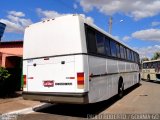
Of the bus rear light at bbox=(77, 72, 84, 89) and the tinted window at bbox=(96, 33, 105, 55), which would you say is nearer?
the bus rear light at bbox=(77, 72, 84, 89)

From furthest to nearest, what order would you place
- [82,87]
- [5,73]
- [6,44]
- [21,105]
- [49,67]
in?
1. [6,44]
2. [5,73]
3. [21,105]
4. [49,67]
5. [82,87]

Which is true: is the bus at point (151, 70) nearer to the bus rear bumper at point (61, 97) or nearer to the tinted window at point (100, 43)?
the tinted window at point (100, 43)

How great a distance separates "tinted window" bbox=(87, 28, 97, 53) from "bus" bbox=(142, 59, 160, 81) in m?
20.0

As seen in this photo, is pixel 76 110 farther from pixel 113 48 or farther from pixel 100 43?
pixel 113 48

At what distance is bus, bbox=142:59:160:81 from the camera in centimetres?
2830

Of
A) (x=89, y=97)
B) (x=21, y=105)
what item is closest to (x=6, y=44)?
(x=21, y=105)

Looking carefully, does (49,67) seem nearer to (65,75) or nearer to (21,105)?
(65,75)

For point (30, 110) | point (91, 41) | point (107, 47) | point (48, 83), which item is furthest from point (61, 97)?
point (107, 47)

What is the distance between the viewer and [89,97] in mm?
8578

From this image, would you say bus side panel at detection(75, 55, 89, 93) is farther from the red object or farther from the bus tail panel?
the red object

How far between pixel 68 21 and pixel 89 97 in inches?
102

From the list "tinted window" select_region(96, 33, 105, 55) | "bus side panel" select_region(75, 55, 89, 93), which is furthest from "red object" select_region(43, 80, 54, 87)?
"tinted window" select_region(96, 33, 105, 55)

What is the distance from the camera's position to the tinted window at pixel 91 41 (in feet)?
29.3

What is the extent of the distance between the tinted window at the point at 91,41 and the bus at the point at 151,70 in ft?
65.6
